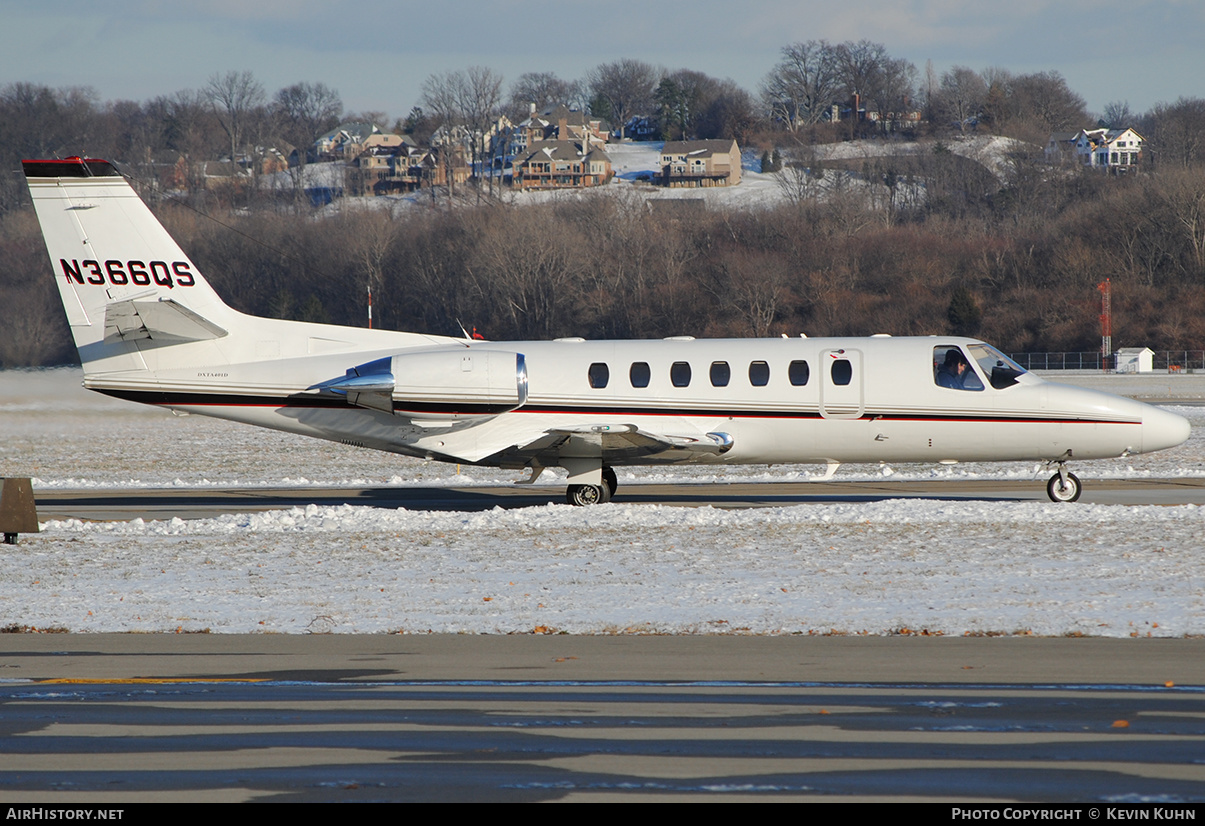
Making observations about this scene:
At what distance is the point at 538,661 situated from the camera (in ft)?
31.7

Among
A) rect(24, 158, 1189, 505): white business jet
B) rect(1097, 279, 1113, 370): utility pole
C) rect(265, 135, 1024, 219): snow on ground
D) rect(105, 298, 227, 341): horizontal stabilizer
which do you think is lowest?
rect(1097, 279, 1113, 370): utility pole

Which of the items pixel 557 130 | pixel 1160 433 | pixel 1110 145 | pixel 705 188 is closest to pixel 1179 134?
pixel 1110 145

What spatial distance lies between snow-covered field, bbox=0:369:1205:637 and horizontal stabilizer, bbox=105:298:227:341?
3.35m

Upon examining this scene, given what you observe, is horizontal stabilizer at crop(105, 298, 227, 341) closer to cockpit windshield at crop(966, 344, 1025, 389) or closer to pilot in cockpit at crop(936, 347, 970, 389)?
pilot in cockpit at crop(936, 347, 970, 389)

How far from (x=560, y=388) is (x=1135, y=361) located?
200 ft

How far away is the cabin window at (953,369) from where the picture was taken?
19.8 m

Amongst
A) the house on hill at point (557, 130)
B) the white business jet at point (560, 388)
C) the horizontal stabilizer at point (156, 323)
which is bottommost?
the white business jet at point (560, 388)

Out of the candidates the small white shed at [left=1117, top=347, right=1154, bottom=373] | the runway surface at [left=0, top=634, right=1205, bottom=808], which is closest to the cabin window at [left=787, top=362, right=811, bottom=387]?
the runway surface at [left=0, top=634, right=1205, bottom=808]

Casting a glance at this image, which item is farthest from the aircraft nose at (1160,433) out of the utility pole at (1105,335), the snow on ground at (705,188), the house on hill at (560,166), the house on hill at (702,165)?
the house on hill at (702,165)

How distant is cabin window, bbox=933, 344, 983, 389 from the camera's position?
19.8 meters

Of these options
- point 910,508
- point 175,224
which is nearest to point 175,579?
point 910,508

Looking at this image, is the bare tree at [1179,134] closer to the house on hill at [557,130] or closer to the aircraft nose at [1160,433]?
the house on hill at [557,130]

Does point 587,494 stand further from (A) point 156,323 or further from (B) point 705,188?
(B) point 705,188

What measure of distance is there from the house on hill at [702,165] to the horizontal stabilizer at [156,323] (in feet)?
489
